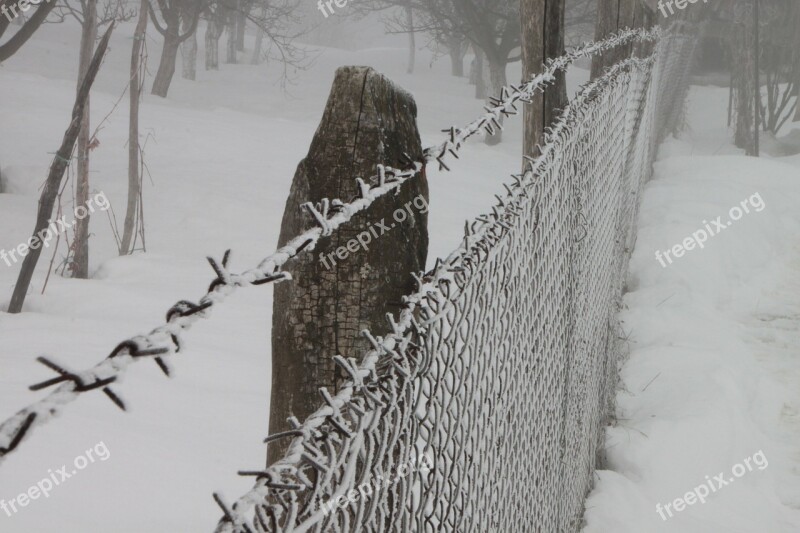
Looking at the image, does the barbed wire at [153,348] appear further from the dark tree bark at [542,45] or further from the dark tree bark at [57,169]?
the dark tree bark at [57,169]

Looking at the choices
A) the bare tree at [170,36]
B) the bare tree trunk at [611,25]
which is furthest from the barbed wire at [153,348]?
the bare tree at [170,36]

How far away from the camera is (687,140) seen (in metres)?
19.4

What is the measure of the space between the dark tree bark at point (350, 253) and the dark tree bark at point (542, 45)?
255cm

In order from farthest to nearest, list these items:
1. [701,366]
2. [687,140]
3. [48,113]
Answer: [687,140]
[48,113]
[701,366]

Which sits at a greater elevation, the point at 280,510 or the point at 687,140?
the point at 280,510

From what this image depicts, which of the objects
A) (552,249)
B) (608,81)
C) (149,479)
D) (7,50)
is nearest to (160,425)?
(149,479)

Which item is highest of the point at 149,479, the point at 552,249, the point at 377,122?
the point at 377,122

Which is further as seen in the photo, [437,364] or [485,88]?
[485,88]

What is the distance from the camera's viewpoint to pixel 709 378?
15.6 feet

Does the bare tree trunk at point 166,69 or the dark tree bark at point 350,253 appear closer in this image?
the dark tree bark at point 350,253

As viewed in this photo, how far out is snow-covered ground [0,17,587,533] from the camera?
10.3 ft

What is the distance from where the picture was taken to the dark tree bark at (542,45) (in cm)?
409

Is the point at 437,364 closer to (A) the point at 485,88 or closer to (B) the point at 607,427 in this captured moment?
(B) the point at 607,427

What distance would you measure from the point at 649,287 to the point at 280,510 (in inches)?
245
